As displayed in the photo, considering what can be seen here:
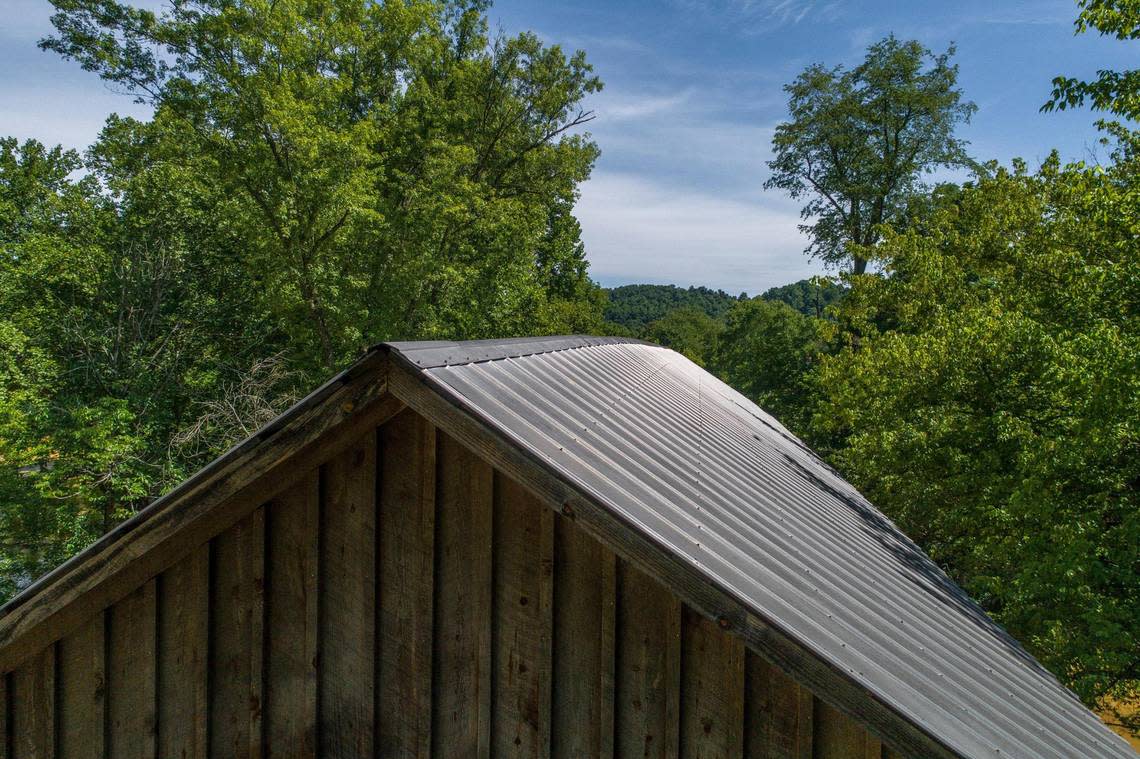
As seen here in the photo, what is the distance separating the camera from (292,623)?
2.29m

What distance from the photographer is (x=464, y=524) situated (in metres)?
2.20

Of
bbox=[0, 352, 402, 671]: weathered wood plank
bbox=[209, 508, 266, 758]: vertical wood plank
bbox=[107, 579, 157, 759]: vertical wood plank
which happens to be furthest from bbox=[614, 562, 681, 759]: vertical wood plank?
bbox=[107, 579, 157, 759]: vertical wood plank

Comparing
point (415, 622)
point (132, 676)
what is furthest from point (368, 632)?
point (132, 676)

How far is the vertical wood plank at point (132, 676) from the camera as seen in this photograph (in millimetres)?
2303

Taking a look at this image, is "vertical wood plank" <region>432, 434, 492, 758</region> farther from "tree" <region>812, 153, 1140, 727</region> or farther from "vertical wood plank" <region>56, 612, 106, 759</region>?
"tree" <region>812, 153, 1140, 727</region>

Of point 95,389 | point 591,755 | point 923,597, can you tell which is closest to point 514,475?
point 591,755

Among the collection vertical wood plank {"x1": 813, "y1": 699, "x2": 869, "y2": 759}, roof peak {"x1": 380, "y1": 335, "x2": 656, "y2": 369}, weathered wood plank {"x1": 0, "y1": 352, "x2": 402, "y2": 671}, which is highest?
roof peak {"x1": 380, "y1": 335, "x2": 656, "y2": 369}

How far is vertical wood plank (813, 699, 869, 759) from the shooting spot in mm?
1859

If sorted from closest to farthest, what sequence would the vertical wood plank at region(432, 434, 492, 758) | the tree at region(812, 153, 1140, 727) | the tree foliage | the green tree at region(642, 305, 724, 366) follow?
the vertical wood plank at region(432, 434, 492, 758), the tree at region(812, 153, 1140, 727), the tree foliage, the green tree at region(642, 305, 724, 366)

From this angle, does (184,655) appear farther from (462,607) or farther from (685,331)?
(685,331)

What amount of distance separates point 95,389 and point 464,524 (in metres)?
16.0

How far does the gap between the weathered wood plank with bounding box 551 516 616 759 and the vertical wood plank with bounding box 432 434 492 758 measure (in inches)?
9.9

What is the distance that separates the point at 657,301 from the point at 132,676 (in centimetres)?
14104

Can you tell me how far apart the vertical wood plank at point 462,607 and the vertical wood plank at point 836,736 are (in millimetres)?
1071
